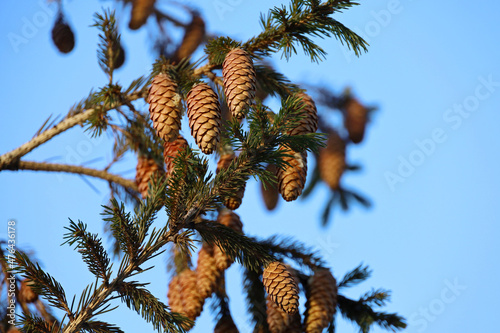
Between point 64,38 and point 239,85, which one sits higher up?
point 64,38

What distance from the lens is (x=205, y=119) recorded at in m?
1.31

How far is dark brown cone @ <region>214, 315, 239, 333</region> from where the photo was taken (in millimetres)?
1915

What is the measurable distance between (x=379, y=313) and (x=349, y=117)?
144 cm

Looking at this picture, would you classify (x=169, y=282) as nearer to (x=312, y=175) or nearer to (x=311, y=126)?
(x=311, y=126)

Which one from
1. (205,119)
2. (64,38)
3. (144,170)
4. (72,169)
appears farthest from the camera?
(64,38)

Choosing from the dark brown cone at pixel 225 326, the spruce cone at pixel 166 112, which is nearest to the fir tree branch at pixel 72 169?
the dark brown cone at pixel 225 326

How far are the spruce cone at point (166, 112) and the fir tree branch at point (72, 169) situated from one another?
2.83ft

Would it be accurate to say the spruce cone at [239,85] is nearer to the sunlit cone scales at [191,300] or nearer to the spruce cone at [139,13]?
the sunlit cone scales at [191,300]

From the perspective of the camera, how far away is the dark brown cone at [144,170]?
195cm

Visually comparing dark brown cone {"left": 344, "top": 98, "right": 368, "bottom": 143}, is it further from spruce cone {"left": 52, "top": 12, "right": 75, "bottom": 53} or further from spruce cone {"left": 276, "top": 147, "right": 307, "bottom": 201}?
spruce cone {"left": 276, "top": 147, "right": 307, "bottom": 201}

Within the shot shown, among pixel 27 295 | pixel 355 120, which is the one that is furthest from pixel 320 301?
pixel 355 120

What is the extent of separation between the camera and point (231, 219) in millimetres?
1855

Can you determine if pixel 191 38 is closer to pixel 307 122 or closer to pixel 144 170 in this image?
pixel 144 170

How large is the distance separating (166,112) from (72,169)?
39.1 inches
